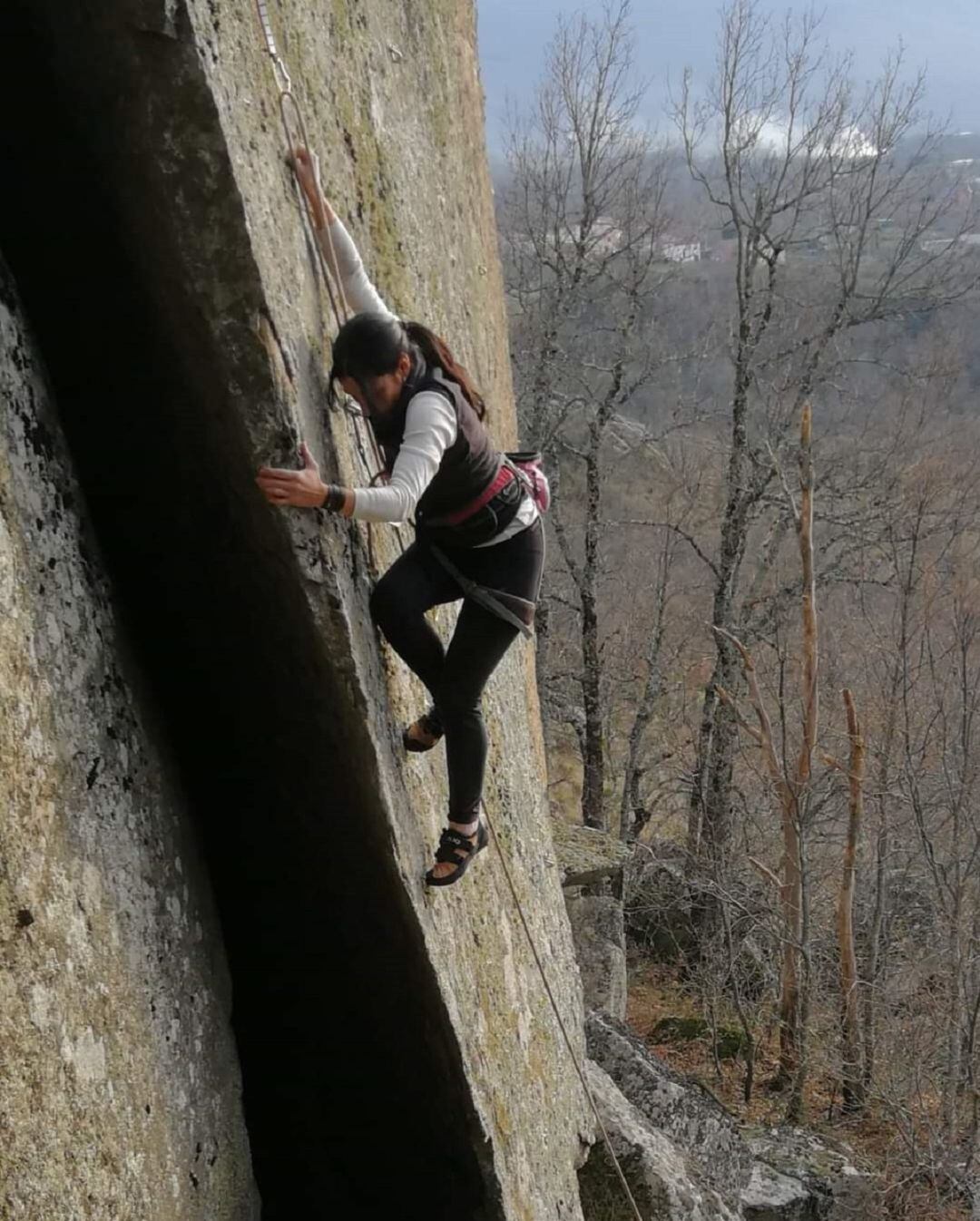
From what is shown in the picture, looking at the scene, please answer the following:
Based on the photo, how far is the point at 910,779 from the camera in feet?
41.7

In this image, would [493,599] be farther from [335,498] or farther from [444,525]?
[335,498]

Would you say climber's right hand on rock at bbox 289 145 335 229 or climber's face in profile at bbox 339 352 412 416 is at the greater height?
climber's right hand on rock at bbox 289 145 335 229

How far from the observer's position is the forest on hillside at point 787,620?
42.4 feet

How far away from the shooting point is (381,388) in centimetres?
318

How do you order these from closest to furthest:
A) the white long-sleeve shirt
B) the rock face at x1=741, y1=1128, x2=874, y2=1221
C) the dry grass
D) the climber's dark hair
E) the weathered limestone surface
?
the weathered limestone surface
the white long-sleeve shirt
the climber's dark hair
the rock face at x1=741, y1=1128, x2=874, y2=1221
the dry grass

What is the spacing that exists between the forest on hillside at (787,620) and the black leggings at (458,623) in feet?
30.0

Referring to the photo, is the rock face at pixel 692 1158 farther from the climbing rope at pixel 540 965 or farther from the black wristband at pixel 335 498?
the black wristband at pixel 335 498

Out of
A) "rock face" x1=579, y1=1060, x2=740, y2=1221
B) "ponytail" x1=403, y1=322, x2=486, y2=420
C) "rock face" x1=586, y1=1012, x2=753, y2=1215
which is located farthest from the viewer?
"rock face" x1=586, y1=1012, x2=753, y2=1215

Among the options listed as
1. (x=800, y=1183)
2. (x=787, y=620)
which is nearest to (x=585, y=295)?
(x=787, y=620)

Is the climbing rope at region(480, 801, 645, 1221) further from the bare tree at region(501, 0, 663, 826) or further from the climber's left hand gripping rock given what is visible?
the bare tree at region(501, 0, 663, 826)

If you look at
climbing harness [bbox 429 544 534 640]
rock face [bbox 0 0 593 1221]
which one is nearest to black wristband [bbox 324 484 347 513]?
rock face [bbox 0 0 593 1221]

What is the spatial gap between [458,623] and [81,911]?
1.65 m

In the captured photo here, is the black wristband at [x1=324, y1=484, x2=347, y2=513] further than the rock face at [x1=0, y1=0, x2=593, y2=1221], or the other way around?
the black wristband at [x1=324, y1=484, x2=347, y2=513]

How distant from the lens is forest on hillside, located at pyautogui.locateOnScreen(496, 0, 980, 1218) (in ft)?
42.4
